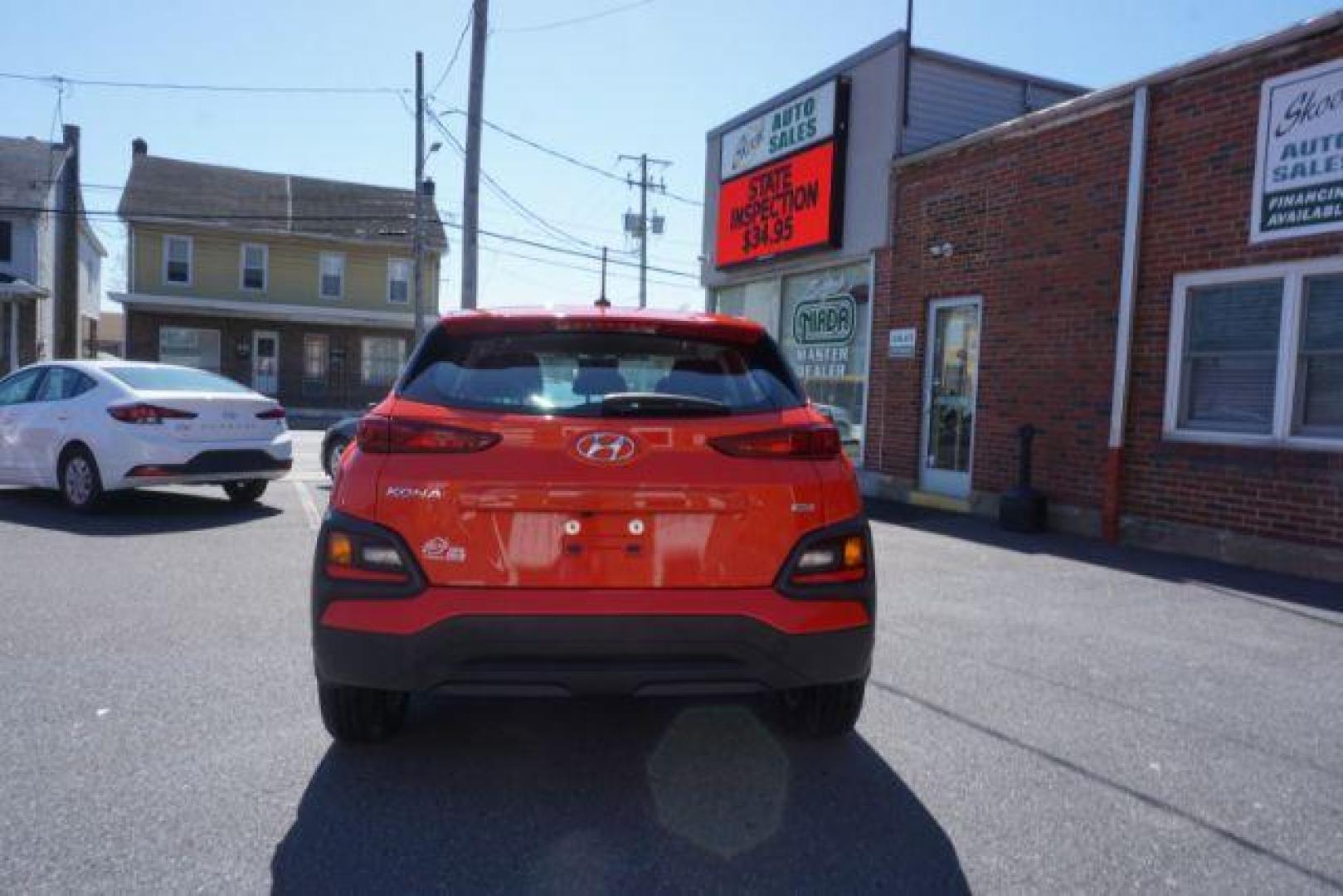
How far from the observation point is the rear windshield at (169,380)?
898 centimetres

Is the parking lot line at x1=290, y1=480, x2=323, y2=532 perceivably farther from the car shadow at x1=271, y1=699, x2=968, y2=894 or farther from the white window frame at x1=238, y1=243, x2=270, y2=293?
the white window frame at x1=238, y1=243, x2=270, y2=293

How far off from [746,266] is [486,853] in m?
13.3

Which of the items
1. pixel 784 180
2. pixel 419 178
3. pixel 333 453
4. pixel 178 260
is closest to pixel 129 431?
pixel 333 453

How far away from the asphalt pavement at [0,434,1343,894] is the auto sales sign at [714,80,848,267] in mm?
8729

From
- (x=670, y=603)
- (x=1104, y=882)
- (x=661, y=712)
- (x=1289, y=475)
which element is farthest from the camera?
(x=1289, y=475)

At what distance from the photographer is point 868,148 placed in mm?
12664

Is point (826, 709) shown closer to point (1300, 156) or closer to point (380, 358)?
point (1300, 156)

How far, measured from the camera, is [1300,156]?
7.66 m

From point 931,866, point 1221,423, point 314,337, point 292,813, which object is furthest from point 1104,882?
point 314,337

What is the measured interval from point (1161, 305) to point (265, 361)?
→ 2865 centimetres

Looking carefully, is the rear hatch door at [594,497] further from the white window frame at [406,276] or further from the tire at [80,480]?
the white window frame at [406,276]

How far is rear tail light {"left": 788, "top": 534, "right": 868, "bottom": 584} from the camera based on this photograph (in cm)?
310

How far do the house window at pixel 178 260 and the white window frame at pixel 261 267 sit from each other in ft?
4.84

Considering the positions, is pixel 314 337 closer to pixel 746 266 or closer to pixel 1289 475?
pixel 746 266
